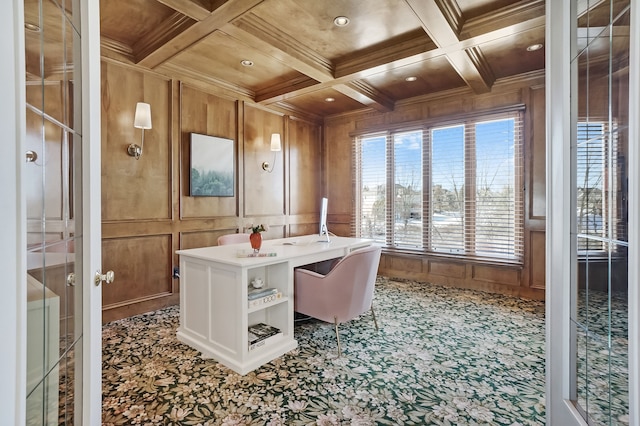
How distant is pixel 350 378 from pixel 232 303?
0.99 m

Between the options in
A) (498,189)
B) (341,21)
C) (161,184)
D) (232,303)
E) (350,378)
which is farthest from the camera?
(498,189)

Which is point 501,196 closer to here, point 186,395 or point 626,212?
point 626,212

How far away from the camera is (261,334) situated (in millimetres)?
2473

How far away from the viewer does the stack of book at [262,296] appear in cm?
238

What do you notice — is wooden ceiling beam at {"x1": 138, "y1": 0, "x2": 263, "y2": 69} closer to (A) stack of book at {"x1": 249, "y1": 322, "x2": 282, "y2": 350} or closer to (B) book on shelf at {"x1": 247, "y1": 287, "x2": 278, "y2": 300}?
(B) book on shelf at {"x1": 247, "y1": 287, "x2": 278, "y2": 300}

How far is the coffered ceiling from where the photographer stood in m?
2.54

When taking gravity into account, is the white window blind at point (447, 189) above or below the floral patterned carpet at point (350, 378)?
above

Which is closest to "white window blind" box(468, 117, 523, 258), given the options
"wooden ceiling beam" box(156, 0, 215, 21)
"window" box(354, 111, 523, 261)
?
"window" box(354, 111, 523, 261)

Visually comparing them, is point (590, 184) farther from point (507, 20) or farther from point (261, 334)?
point (261, 334)

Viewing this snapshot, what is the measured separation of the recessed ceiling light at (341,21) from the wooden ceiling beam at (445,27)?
0.64 meters

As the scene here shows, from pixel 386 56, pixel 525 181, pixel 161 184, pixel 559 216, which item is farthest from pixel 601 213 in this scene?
pixel 161 184

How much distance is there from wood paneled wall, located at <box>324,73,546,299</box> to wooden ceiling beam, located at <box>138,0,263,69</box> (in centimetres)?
311

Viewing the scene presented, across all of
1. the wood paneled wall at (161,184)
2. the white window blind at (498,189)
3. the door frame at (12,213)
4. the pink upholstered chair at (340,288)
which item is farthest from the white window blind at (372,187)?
the door frame at (12,213)

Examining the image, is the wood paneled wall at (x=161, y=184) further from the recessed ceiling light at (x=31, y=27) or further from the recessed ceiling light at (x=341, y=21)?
the recessed ceiling light at (x=31, y=27)
